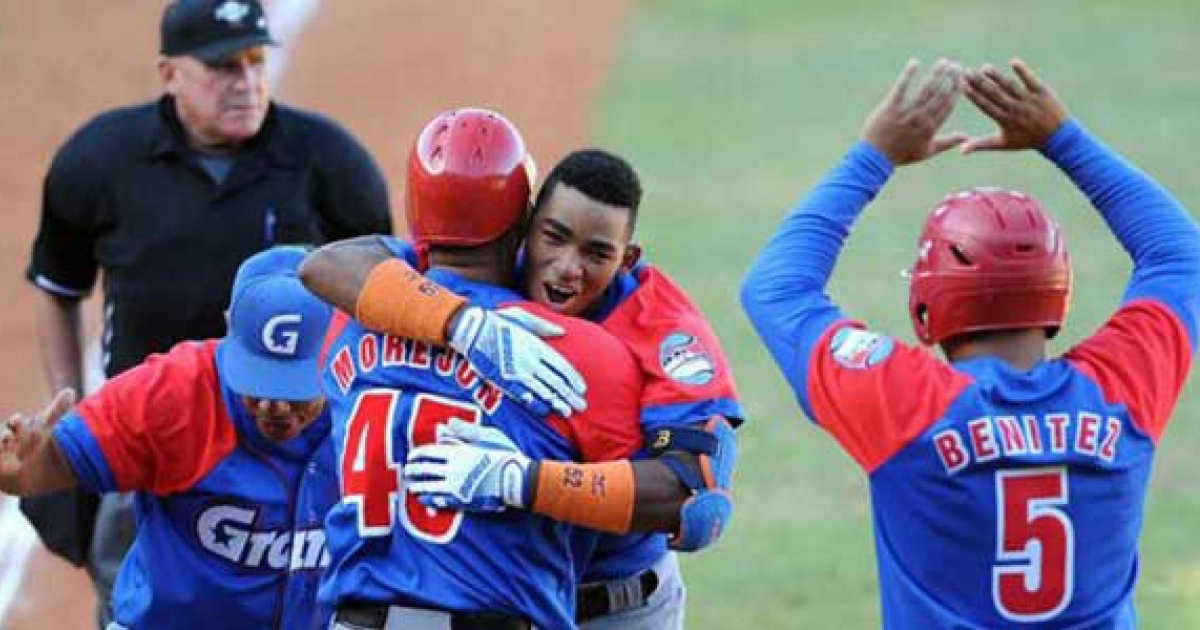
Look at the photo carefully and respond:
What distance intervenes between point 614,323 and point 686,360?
0.20 meters

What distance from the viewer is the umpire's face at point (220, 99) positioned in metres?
7.62

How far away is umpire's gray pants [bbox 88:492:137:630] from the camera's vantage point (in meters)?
7.05

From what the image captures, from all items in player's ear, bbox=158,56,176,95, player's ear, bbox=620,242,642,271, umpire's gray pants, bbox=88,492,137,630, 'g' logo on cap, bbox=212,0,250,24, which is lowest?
umpire's gray pants, bbox=88,492,137,630

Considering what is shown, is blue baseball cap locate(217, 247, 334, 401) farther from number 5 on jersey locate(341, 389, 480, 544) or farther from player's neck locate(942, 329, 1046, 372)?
player's neck locate(942, 329, 1046, 372)

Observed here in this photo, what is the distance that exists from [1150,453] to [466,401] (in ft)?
4.59

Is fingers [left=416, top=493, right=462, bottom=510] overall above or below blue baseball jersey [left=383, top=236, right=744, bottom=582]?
below

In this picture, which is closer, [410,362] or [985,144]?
[410,362]

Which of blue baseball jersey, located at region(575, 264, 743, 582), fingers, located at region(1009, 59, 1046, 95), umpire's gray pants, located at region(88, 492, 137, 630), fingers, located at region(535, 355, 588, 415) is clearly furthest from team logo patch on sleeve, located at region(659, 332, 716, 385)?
umpire's gray pants, located at region(88, 492, 137, 630)

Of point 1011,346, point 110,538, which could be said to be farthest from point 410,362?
point 110,538

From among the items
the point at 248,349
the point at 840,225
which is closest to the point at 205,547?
the point at 248,349

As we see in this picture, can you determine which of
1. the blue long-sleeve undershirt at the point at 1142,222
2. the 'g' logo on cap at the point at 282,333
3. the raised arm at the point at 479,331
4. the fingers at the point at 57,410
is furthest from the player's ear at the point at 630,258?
the fingers at the point at 57,410

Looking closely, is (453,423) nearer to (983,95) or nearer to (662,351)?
(662,351)

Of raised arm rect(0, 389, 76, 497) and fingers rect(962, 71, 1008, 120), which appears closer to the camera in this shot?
fingers rect(962, 71, 1008, 120)

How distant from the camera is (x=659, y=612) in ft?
19.0
